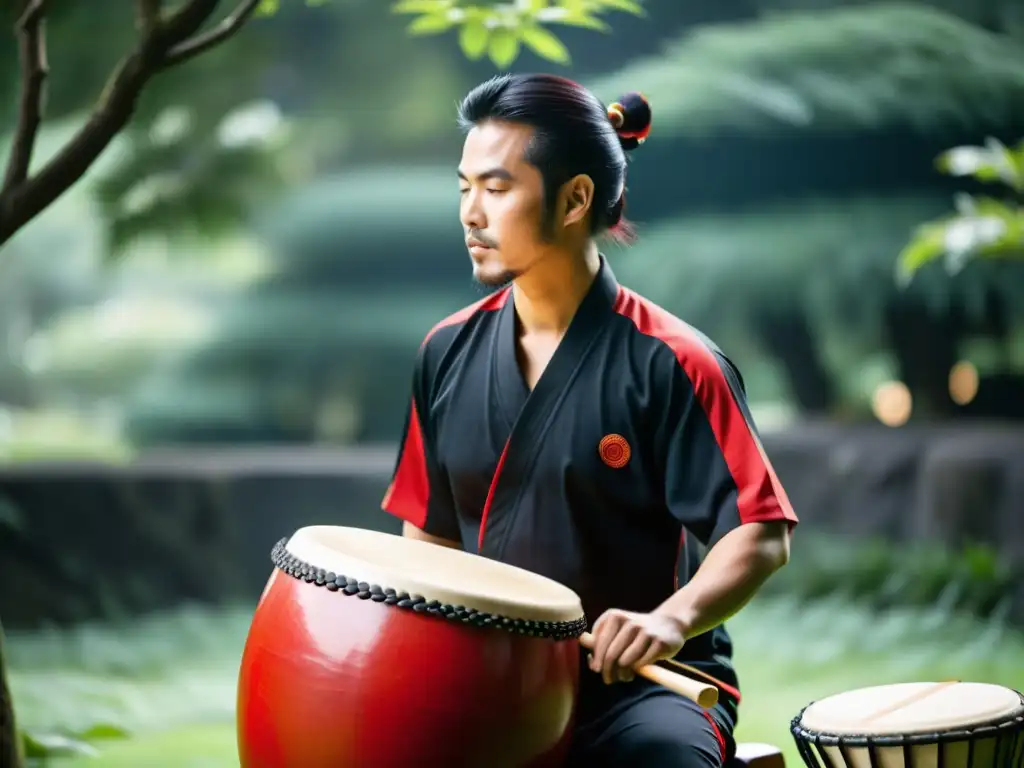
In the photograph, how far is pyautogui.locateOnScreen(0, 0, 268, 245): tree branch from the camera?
6.01 feet

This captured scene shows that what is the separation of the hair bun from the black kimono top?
0.59ft

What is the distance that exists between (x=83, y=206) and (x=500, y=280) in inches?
175

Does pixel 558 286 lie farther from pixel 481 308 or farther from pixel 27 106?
pixel 27 106

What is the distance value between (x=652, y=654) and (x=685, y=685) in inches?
2.9

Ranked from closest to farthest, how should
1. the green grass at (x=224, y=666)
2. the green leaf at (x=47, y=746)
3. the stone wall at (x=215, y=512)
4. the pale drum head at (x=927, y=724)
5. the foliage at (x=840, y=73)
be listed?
the pale drum head at (x=927, y=724) < the green leaf at (x=47, y=746) < the green grass at (x=224, y=666) < the stone wall at (x=215, y=512) < the foliage at (x=840, y=73)

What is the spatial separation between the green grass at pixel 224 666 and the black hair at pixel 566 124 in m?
1.43

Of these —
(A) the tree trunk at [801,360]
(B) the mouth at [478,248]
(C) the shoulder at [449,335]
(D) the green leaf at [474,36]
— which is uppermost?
(D) the green leaf at [474,36]

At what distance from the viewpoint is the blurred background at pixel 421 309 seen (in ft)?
12.8

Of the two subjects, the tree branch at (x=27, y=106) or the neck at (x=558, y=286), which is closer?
the neck at (x=558, y=286)

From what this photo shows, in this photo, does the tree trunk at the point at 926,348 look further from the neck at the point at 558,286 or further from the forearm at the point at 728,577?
the forearm at the point at 728,577

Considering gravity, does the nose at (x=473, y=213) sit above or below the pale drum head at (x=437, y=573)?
above

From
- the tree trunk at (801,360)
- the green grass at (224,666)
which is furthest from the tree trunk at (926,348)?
the green grass at (224,666)

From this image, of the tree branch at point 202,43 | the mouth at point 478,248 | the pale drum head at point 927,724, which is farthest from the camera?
the tree branch at point 202,43

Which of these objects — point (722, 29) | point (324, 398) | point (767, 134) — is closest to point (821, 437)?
point (767, 134)
